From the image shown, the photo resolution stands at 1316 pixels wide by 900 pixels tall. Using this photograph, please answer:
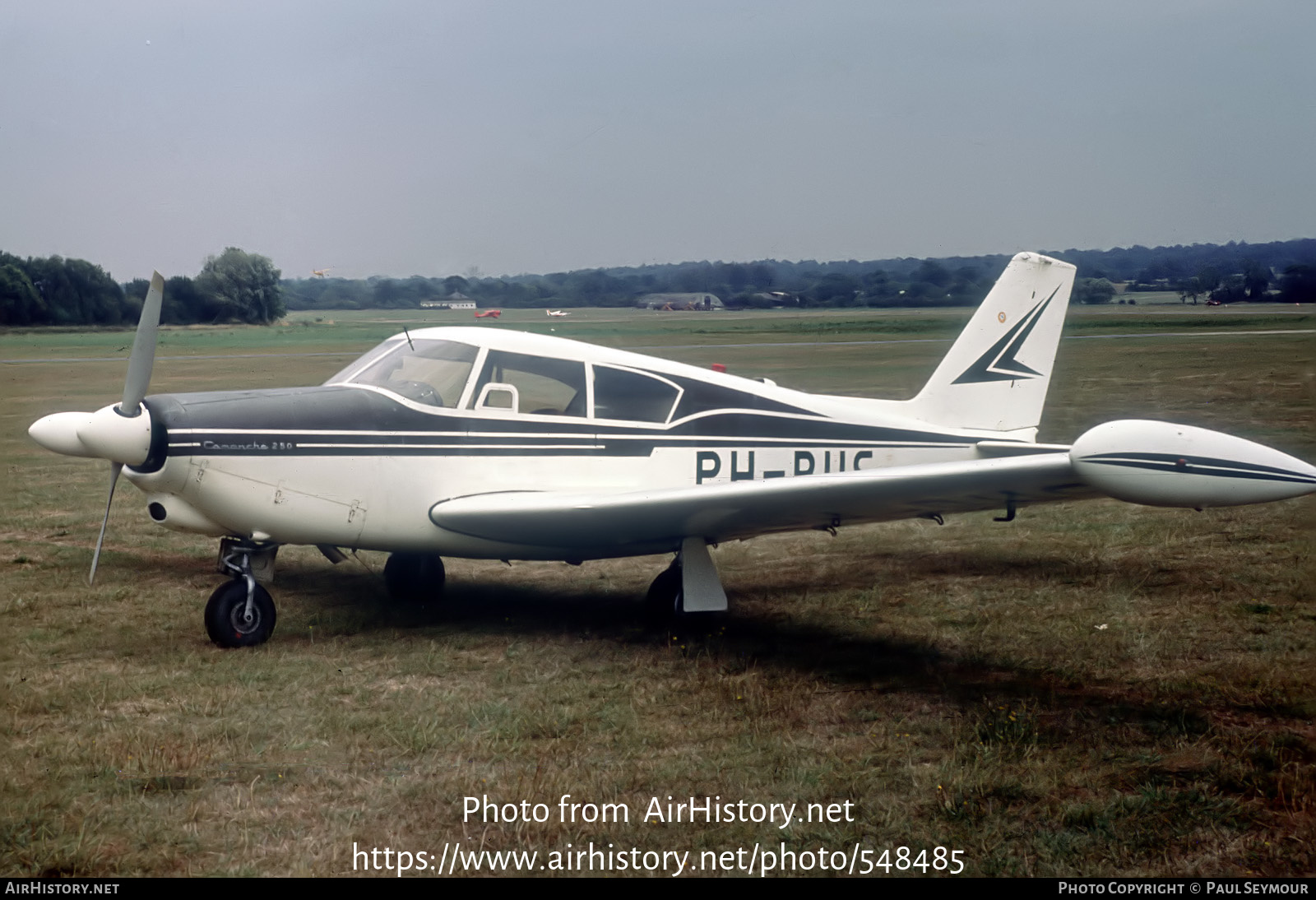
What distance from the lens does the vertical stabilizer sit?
827 centimetres

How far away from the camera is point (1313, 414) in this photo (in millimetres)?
7789

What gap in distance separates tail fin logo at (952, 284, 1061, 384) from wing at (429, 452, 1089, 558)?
2455 mm

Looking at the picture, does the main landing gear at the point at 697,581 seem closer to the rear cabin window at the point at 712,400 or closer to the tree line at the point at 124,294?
the rear cabin window at the point at 712,400

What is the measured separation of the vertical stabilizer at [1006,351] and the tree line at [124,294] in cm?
566

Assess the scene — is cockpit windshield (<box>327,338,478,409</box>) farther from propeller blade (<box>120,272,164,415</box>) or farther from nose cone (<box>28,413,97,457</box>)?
nose cone (<box>28,413,97,457</box>)

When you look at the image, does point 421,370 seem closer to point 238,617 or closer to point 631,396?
point 631,396

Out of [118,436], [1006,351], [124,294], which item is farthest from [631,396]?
[124,294]

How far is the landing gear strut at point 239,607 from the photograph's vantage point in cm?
631

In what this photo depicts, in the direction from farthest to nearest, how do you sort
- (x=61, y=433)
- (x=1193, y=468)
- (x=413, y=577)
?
(x=413, y=577) → (x=61, y=433) → (x=1193, y=468)

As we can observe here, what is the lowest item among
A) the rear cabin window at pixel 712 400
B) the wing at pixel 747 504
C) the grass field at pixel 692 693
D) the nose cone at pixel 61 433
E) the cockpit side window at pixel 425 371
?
the grass field at pixel 692 693

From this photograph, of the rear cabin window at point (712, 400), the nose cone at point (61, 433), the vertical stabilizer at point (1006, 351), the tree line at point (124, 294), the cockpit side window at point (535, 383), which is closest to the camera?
the nose cone at point (61, 433)

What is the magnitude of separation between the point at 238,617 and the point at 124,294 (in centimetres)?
300

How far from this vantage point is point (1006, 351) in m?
8.35

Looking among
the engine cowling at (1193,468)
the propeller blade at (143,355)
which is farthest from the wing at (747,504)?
the propeller blade at (143,355)
